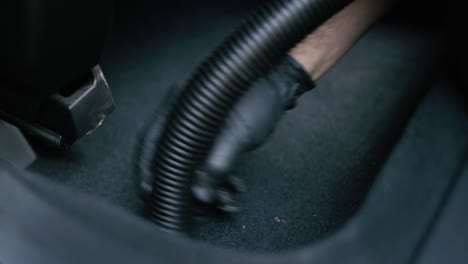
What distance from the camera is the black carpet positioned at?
83 centimetres

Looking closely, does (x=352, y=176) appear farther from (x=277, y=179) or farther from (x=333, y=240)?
(x=333, y=240)

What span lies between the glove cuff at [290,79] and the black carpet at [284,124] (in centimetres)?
17

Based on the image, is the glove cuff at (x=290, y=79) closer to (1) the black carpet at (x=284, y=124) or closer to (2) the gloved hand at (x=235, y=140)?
(2) the gloved hand at (x=235, y=140)

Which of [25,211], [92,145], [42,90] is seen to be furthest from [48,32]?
[92,145]

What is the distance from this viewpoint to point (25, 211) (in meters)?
0.37

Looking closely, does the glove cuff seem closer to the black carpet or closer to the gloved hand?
the gloved hand

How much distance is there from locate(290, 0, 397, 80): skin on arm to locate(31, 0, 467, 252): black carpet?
175mm

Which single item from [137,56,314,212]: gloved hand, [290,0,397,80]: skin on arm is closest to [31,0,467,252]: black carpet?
[137,56,314,212]: gloved hand

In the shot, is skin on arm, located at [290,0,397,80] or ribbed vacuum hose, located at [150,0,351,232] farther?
skin on arm, located at [290,0,397,80]

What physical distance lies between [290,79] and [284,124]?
0.74ft

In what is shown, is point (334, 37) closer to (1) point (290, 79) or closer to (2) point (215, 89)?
(1) point (290, 79)

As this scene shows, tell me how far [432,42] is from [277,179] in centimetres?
70

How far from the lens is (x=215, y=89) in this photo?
2.31ft

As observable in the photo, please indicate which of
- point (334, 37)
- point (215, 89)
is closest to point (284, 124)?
point (334, 37)
